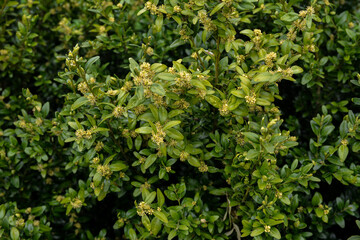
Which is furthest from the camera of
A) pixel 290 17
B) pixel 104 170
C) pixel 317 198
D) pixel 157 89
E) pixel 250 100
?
pixel 317 198

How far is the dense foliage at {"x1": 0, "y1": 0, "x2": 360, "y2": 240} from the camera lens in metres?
2.08

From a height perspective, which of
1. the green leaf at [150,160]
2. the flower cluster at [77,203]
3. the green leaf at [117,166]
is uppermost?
the green leaf at [150,160]

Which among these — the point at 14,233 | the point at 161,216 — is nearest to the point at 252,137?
the point at 161,216

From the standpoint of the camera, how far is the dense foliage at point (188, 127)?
2080mm

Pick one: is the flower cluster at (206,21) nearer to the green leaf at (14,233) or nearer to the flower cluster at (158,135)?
the flower cluster at (158,135)

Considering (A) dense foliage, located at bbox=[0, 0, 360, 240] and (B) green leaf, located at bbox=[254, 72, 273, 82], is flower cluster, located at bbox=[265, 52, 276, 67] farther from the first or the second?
(B) green leaf, located at bbox=[254, 72, 273, 82]

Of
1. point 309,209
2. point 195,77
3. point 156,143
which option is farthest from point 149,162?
point 309,209

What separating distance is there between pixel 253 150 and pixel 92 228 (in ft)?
6.12

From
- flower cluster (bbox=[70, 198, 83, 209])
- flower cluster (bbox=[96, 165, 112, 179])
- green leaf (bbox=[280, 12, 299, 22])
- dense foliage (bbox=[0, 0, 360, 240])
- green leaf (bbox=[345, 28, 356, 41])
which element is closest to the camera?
dense foliage (bbox=[0, 0, 360, 240])

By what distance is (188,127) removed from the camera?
234 cm

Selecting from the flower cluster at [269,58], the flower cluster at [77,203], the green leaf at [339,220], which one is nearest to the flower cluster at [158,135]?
the flower cluster at [269,58]

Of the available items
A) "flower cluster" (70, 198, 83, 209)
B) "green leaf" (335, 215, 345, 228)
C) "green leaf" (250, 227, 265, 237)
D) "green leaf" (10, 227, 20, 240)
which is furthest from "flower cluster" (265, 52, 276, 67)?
"green leaf" (10, 227, 20, 240)

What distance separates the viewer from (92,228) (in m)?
3.21

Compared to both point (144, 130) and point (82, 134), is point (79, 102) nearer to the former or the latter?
point (82, 134)
